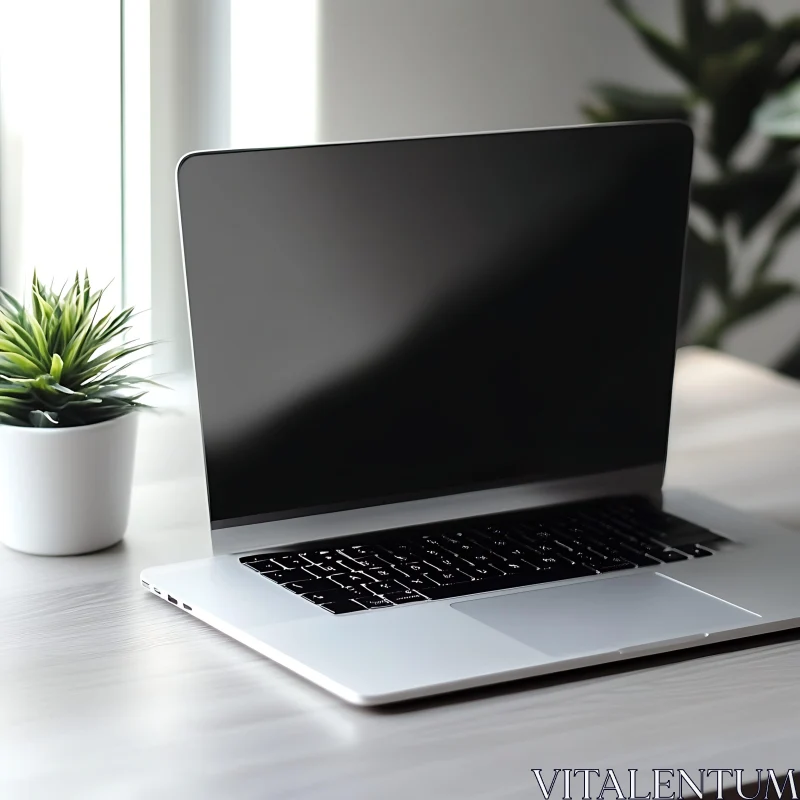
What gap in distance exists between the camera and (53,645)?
0.80 m

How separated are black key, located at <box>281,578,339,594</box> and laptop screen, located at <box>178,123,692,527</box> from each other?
0.29 feet

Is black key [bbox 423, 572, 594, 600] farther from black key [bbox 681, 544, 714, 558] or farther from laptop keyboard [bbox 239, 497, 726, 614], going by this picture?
black key [bbox 681, 544, 714, 558]

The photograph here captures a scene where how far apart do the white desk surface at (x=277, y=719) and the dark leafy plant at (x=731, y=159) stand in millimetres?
1104

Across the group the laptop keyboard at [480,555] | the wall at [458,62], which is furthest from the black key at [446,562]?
the wall at [458,62]

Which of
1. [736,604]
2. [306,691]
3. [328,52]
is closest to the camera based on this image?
[306,691]

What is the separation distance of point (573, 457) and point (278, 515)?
0.27m

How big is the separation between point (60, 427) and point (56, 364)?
0.05 m

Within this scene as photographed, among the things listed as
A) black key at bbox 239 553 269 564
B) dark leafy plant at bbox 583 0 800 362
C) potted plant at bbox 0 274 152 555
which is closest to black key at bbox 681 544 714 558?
black key at bbox 239 553 269 564

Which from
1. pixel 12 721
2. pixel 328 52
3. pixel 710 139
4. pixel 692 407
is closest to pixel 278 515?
pixel 12 721


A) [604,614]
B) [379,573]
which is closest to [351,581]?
[379,573]

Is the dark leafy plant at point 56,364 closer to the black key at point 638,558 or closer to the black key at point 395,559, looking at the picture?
the black key at point 395,559

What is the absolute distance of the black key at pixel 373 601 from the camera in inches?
32.5

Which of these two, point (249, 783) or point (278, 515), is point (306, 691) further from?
point (278, 515)

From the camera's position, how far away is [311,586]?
857 millimetres
